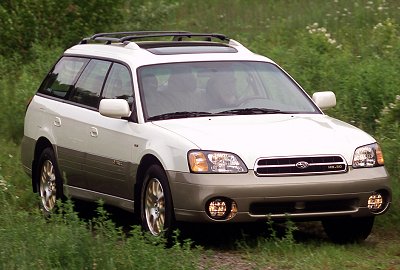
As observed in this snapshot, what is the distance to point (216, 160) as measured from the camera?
912 cm

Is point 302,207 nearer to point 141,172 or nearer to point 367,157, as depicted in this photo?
point 367,157

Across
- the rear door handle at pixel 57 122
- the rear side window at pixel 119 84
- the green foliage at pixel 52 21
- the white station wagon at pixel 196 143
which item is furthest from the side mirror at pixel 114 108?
the green foliage at pixel 52 21

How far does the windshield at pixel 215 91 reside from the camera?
10.2 metres

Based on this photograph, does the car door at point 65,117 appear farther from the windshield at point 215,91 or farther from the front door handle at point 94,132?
the windshield at point 215,91

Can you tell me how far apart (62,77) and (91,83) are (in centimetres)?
80

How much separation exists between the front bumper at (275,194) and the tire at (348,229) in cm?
31

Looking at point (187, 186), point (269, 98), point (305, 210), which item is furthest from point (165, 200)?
point (269, 98)

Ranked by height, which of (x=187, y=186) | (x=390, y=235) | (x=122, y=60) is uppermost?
(x=122, y=60)

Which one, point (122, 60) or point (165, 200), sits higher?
point (122, 60)

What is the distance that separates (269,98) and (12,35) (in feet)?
36.8

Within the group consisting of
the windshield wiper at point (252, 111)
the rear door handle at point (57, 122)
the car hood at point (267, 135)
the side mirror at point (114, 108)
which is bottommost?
the rear door handle at point (57, 122)

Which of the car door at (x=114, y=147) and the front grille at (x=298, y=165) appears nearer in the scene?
the front grille at (x=298, y=165)

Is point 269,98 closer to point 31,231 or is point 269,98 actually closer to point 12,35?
point 31,231

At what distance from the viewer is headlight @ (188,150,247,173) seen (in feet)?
29.9
